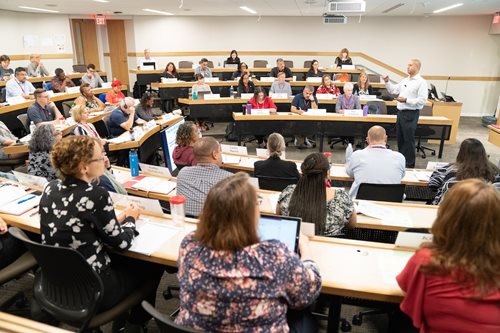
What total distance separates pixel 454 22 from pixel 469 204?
11646 millimetres

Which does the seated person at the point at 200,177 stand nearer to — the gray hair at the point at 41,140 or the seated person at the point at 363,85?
the gray hair at the point at 41,140

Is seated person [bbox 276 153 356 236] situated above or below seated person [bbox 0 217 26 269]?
above

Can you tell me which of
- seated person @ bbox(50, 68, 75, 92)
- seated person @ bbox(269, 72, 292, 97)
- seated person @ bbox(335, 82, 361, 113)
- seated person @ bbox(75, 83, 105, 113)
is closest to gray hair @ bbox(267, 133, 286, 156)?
seated person @ bbox(335, 82, 361, 113)

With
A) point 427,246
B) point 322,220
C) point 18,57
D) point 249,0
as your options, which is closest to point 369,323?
point 322,220

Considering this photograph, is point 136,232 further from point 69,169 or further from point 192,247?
point 192,247

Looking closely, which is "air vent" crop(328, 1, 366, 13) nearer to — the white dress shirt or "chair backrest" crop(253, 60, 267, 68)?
the white dress shirt

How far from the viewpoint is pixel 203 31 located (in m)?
12.4

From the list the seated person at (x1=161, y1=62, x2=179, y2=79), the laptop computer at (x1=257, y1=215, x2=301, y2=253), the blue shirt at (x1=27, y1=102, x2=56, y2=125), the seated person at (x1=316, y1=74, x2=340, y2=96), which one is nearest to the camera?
the laptop computer at (x1=257, y1=215, x2=301, y2=253)

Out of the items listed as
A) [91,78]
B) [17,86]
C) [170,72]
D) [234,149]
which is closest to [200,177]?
[234,149]

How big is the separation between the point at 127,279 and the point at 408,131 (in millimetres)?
4868

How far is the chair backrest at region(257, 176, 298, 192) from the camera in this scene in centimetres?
313

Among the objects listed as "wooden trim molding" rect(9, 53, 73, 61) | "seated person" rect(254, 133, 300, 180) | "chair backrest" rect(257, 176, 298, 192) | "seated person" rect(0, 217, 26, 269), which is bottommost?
"seated person" rect(0, 217, 26, 269)

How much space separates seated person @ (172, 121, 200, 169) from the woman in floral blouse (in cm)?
231

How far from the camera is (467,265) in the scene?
48.1 inches
